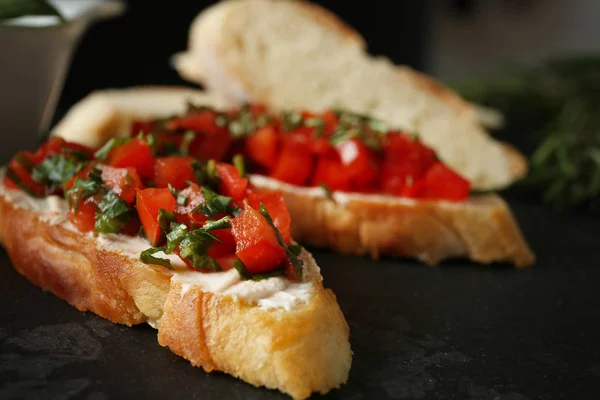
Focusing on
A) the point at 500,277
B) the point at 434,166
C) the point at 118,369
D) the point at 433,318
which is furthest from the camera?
the point at 434,166

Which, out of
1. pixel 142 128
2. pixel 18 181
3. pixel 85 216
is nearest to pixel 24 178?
pixel 18 181

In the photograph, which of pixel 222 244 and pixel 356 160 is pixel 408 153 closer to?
pixel 356 160

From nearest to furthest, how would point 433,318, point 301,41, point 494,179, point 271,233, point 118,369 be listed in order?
point 118,369 < point 271,233 < point 433,318 < point 494,179 < point 301,41

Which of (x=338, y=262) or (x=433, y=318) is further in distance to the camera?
(x=338, y=262)

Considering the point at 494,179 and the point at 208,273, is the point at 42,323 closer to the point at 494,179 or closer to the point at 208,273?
the point at 208,273

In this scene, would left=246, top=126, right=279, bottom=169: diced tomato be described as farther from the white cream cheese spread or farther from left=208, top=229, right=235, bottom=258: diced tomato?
left=208, top=229, right=235, bottom=258: diced tomato

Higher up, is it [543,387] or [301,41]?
[301,41]

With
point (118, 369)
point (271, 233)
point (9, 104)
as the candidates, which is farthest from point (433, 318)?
point (9, 104)

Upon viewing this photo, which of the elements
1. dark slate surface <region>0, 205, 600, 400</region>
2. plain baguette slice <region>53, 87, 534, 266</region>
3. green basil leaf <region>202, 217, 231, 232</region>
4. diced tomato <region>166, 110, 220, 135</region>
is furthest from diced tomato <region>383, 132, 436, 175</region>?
green basil leaf <region>202, 217, 231, 232</region>
